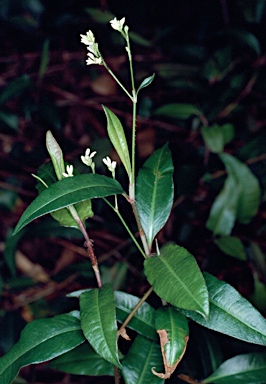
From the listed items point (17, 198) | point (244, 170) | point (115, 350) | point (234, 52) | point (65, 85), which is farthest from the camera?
point (65, 85)

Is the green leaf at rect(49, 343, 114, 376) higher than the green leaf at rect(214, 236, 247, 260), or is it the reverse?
the green leaf at rect(214, 236, 247, 260)

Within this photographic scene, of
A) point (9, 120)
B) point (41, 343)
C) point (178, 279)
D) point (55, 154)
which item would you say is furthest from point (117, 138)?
point (9, 120)

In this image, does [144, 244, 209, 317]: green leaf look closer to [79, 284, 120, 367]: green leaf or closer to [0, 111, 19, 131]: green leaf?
[79, 284, 120, 367]: green leaf

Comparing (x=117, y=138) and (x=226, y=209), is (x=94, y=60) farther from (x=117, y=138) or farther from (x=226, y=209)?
(x=226, y=209)

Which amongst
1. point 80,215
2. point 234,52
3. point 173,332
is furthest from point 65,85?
point 173,332

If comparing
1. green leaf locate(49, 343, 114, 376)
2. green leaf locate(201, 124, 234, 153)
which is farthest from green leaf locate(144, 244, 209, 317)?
green leaf locate(201, 124, 234, 153)

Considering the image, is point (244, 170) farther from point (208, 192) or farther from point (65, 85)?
point (65, 85)
